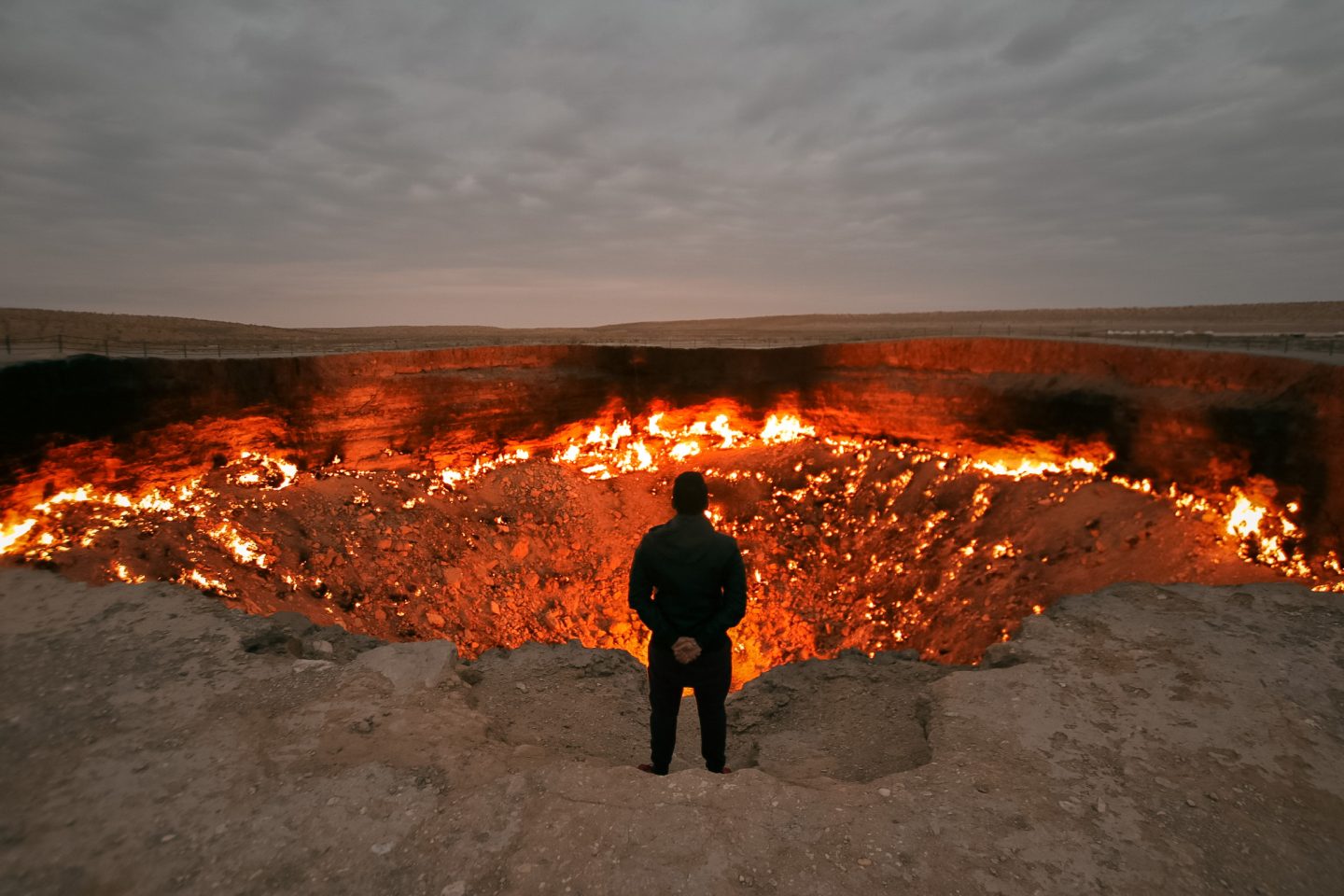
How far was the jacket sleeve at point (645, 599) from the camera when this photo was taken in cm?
434

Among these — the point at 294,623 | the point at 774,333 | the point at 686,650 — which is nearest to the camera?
the point at 686,650

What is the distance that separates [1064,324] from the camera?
59.5 meters

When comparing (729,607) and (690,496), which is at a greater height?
(690,496)

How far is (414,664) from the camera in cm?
561

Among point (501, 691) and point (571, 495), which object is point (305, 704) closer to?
point (501, 691)

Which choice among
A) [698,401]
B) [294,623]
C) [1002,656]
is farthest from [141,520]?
[698,401]

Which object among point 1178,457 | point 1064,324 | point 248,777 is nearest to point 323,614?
point 248,777

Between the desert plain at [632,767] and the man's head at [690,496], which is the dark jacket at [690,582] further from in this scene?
the desert plain at [632,767]

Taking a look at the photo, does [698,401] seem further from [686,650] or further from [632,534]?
[686,650]

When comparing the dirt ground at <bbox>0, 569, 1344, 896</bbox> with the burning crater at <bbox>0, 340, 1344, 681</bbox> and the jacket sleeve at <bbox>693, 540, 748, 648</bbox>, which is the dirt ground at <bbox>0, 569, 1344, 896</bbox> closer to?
the jacket sleeve at <bbox>693, 540, 748, 648</bbox>

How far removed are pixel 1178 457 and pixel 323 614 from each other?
1502 cm

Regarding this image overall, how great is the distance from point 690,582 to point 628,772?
1.22 metres

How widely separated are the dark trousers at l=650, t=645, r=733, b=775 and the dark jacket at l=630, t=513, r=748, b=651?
13 centimetres

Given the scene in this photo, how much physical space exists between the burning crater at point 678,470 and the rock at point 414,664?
5847 mm
